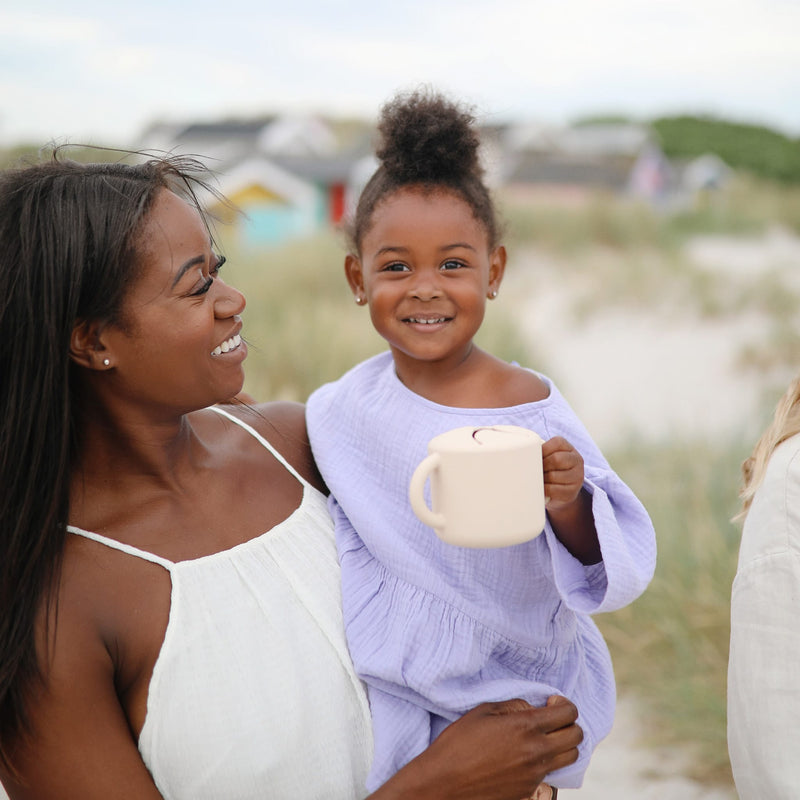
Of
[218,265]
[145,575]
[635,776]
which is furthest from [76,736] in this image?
[635,776]

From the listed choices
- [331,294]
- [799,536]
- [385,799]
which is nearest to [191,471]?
[385,799]

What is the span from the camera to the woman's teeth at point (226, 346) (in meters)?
1.78

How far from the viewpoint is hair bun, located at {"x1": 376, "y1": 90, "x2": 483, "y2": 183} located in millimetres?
2135

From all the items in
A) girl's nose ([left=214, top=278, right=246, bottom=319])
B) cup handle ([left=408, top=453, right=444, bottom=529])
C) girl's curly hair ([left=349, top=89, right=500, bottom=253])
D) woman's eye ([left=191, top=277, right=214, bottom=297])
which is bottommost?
cup handle ([left=408, top=453, right=444, bottom=529])

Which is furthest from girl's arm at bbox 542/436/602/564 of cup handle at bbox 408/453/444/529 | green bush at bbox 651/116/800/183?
green bush at bbox 651/116/800/183

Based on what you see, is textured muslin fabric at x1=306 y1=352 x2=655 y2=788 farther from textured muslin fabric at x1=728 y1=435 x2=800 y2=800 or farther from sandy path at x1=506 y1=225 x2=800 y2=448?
sandy path at x1=506 y1=225 x2=800 y2=448

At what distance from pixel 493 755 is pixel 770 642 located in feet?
1.86

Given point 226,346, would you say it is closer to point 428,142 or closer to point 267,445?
point 267,445

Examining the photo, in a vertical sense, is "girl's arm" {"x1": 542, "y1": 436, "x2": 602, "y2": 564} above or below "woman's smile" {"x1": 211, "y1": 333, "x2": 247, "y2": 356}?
below

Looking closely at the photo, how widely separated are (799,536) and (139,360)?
125 cm

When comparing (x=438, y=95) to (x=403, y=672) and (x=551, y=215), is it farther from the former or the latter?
(x=551, y=215)

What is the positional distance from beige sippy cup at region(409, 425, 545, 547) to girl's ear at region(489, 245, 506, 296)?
848mm

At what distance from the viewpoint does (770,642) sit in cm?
158

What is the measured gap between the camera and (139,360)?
5.68 feet
